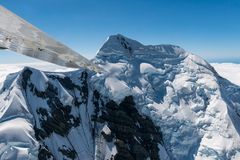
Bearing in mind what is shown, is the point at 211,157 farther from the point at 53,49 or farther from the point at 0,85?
the point at 53,49

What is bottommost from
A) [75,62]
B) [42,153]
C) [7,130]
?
[42,153]

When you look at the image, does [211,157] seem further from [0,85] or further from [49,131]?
[0,85]

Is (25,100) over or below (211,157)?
over

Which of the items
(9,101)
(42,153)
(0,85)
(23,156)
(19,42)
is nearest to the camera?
(19,42)

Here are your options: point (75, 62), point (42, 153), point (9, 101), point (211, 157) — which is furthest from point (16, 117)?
point (75, 62)

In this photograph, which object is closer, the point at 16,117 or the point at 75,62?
the point at 75,62

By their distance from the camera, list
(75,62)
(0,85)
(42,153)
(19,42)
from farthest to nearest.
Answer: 1. (0,85)
2. (42,153)
3. (75,62)
4. (19,42)
